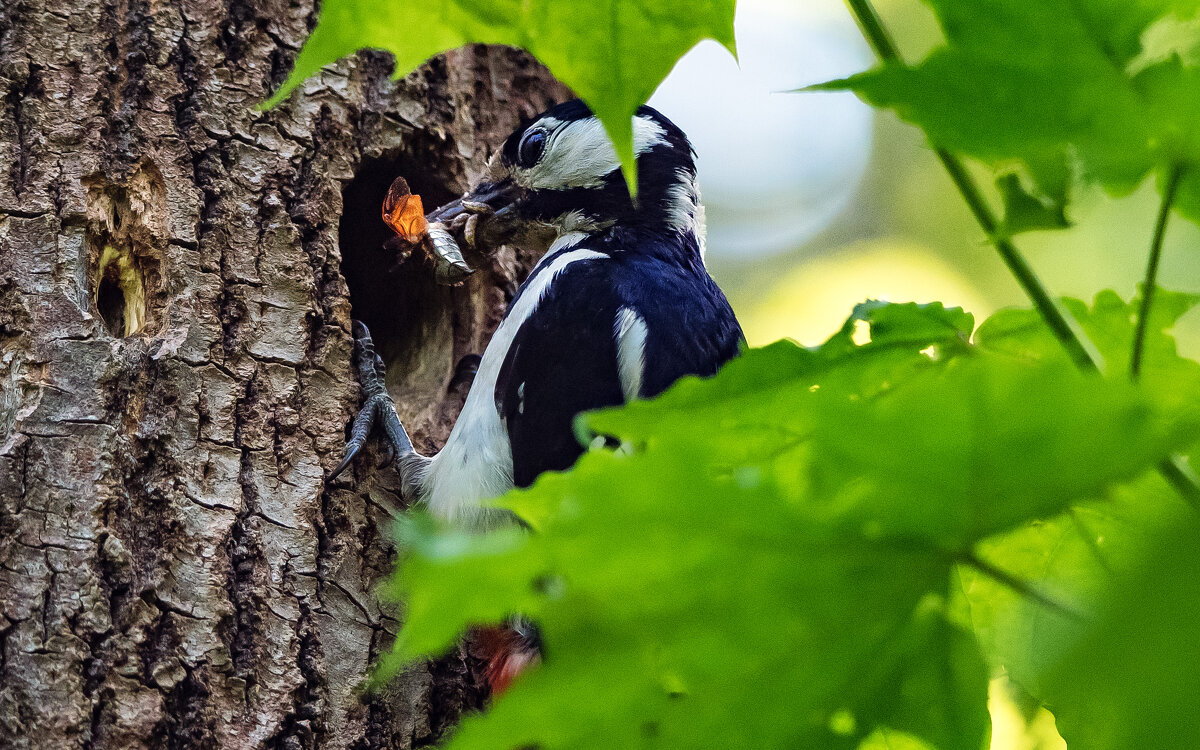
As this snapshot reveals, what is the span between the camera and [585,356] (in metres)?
2.11

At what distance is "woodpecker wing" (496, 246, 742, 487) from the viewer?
81.7 inches

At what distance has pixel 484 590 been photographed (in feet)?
1.59

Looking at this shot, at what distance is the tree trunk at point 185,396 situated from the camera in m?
1.53

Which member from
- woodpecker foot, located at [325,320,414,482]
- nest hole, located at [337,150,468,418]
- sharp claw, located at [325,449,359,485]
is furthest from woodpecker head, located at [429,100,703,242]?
sharp claw, located at [325,449,359,485]

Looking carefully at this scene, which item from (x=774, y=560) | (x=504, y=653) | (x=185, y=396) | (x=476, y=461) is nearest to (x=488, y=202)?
(x=476, y=461)

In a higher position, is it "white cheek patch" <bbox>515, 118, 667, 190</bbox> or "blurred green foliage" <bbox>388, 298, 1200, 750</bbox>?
"white cheek patch" <bbox>515, 118, 667, 190</bbox>

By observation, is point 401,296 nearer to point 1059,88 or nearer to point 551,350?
point 551,350

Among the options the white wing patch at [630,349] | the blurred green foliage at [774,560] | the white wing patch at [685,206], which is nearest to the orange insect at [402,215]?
the white wing patch at [630,349]

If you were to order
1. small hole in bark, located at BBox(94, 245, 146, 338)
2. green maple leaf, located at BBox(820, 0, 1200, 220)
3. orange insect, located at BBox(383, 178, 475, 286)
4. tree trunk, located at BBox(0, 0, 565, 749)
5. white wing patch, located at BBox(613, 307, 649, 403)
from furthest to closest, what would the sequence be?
orange insect, located at BBox(383, 178, 475, 286), white wing patch, located at BBox(613, 307, 649, 403), small hole in bark, located at BBox(94, 245, 146, 338), tree trunk, located at BBox(0, 0, 565, 749), green maple leaf, located at BBox(820, 0, 1200, 220)

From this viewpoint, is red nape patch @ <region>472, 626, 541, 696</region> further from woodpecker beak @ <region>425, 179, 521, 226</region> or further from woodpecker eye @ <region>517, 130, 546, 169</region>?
woodpecker eye @ <region>517, 130, 546, 169</region>

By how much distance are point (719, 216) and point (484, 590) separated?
810cm

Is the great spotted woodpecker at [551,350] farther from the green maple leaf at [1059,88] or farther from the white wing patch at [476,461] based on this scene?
the green maple leaf at [1059,88]

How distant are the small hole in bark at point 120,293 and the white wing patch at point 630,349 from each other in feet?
2.90

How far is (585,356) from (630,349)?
9 centimetres
